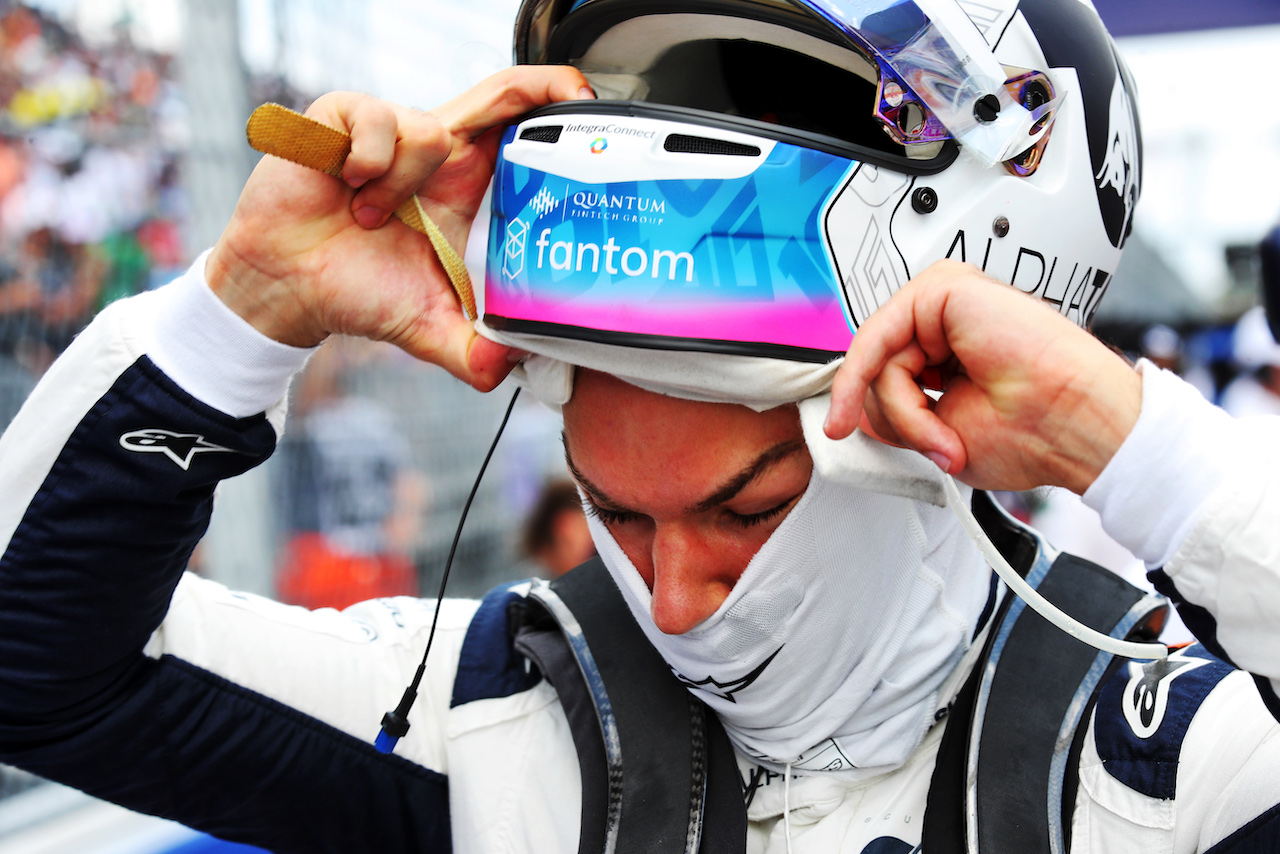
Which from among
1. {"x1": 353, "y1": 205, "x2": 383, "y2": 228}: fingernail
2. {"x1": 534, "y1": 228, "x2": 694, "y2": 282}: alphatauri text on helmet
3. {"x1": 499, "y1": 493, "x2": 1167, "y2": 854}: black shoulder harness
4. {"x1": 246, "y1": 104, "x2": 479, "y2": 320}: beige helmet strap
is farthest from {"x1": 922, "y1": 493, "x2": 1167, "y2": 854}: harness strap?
{"x1": 353, "y1": 205, "x2": 383, "y2": 228}: fingernail

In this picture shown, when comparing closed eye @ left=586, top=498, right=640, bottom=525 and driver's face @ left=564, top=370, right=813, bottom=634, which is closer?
driver's face @ left=564, top=370, right=813, bottom=634

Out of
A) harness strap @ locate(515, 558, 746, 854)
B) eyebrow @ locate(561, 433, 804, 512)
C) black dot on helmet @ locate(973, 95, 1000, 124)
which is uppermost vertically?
black dot on helmet @ locate(973, 95, 1000, 124)

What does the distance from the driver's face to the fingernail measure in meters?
0.33

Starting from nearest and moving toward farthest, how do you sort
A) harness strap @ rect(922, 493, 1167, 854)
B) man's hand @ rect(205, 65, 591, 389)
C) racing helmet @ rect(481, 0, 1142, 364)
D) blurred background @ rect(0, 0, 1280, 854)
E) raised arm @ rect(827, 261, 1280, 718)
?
raised arm @ rect(827, 261, 1280, 718), racing helmet @ rect(481, 0, 1142, 364), harness strap @ rect(922, 493, 1167, 854), man's hand @ rect(205, 65, 591, 389), blurred background @ rect(0, 0, 1280, 854)

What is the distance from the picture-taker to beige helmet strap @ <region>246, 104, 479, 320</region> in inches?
44.1

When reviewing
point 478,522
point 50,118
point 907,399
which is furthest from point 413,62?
point 907,399

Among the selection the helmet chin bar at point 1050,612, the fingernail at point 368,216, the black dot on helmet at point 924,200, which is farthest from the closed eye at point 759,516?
the fingernail at point 368,216

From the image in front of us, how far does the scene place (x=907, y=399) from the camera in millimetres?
920

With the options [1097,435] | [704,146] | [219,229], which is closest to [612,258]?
[704,146]

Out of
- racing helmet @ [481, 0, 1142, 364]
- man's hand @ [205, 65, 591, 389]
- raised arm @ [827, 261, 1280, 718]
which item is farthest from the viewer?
man's hand @ [205, 65, 591, 389]

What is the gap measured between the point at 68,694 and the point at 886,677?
107 cm

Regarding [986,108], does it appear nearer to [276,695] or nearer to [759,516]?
[759,516]

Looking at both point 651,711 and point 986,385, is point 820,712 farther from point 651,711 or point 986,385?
point 986,385

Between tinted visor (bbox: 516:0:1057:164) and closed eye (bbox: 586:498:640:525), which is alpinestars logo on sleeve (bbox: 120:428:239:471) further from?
tinted visor (bbox: 516:0:1057:164)
